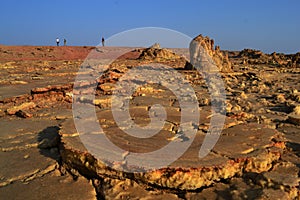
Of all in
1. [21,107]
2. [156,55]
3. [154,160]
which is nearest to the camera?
[154,160]

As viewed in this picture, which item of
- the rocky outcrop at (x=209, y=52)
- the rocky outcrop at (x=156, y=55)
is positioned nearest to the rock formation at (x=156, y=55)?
the rocky outcrop at (x=156, y=55)

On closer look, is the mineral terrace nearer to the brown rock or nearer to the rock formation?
the brown rock

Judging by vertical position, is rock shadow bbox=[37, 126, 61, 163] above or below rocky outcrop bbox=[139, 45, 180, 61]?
below

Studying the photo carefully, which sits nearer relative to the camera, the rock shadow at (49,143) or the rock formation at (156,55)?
the rock shadow at (49,143)

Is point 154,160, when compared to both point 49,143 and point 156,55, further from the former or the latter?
point 156,55

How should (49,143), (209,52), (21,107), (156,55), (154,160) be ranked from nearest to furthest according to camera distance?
1. (154,160)
2. (49,143)
3. (21,107)
4. (209,52)
5. (156,55)

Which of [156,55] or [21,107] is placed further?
[156,55]

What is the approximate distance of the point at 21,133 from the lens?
3.64 metres

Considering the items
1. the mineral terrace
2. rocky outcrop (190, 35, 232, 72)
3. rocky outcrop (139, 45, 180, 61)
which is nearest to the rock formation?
rocky outcrop (139, 45, 180, 61)

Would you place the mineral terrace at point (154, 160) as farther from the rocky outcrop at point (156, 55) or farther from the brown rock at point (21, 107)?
the rocky outcrop at point (156, 55)

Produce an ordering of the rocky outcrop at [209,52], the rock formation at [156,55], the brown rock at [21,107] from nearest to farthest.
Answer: the brown rock at [21,107]
the rocky outcrop at [209,52]
the rock formation at [156,55]

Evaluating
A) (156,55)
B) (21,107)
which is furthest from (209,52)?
(156,55)

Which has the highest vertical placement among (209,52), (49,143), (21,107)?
(209,52)

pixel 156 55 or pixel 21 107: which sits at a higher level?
pixel 156 55
